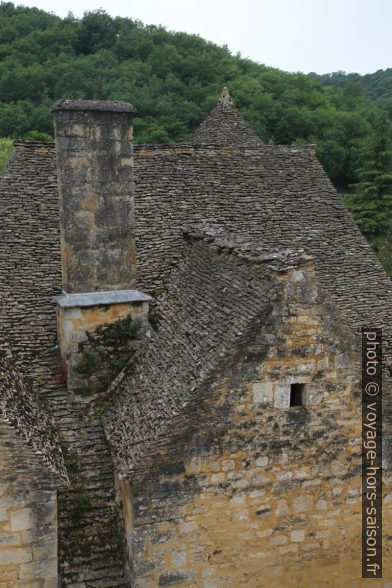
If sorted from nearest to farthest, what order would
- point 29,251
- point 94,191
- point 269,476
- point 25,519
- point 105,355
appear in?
point 25,519, point 269,476, point 94,191, point 105,355, point 29,251

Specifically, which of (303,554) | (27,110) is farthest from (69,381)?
(27,110)

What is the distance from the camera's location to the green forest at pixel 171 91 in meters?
37.9

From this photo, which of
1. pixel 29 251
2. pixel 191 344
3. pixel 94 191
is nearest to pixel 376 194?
pixel 29 251

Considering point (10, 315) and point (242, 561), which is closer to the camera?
point (242, 561)

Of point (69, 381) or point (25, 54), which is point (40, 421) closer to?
point (69, 381)

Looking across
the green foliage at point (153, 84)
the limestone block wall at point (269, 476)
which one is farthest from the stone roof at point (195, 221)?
the green foliage at point (153, 84)

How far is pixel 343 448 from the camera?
7.86 metres

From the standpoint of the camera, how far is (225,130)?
751 inches

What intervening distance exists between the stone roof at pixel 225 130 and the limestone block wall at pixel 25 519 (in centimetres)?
1385

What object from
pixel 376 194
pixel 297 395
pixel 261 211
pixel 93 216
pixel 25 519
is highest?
pixel 376 194

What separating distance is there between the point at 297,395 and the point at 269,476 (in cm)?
103

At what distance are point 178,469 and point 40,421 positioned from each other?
1818 mm

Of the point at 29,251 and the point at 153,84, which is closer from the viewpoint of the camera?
the point at 29,251

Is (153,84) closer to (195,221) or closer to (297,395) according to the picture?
(195,221)
